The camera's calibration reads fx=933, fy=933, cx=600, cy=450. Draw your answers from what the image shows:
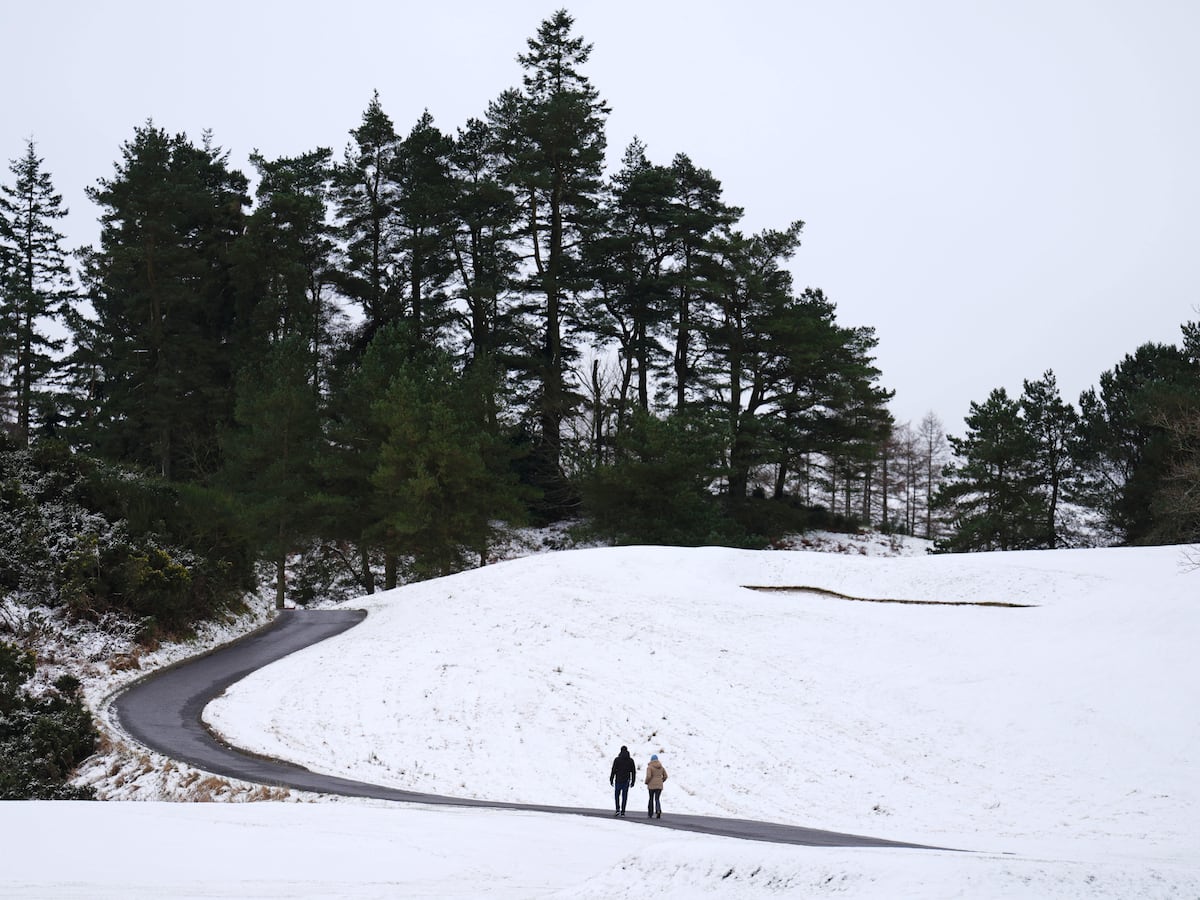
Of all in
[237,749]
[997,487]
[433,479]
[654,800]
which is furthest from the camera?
[997,487]

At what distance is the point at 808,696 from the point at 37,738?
14508 mm

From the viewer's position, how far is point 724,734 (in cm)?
1836

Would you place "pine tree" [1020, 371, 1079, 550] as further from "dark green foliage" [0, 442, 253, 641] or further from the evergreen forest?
"dark green foliage" [0, 442, 253, 641]

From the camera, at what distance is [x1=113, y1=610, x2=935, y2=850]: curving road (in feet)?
42.5

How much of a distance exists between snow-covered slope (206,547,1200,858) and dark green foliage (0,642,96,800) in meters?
2.58

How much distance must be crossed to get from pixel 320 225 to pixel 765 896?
45.6 m

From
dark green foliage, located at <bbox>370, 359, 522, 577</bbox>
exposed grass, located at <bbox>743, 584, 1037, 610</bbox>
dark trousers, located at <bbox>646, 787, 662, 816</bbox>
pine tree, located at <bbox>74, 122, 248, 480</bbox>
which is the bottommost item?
dark trousers, located at <bbox>646, 787, 662, 816</bbox>

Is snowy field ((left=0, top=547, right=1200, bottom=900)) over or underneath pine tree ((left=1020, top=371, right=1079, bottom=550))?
underneath

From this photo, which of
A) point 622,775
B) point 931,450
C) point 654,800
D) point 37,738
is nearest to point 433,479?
point 37,738

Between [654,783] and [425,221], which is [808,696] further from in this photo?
[425,221]

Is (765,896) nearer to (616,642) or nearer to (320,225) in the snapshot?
(616,642)

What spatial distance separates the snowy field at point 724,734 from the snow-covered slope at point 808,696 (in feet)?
0.25

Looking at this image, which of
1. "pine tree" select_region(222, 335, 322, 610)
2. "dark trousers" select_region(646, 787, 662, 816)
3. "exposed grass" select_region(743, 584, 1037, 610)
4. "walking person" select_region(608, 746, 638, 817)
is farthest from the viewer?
"pine tree" select_region(222, 335, 322, 610)

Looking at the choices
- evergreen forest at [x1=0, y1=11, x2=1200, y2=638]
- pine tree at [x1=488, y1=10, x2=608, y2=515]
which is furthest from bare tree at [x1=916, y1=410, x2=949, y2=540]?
pine tree at [x1=488, y1=10, x2=608, y2=515]
